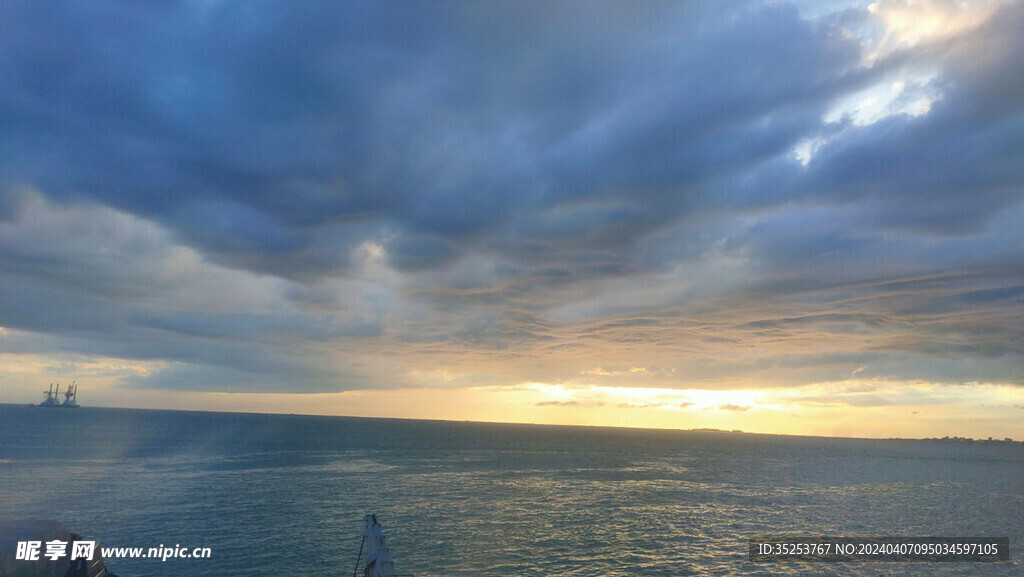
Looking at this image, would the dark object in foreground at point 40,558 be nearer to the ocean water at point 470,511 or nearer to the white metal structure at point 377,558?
the ocean water at point 470,511

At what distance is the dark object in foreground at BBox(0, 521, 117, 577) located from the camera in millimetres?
32281

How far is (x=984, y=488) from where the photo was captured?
12556cm

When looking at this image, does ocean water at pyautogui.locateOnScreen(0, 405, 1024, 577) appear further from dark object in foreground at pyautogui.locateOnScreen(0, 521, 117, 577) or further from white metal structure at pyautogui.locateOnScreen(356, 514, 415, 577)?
white metal structure at pyautogui.locateOnScreen(356, 514, 415, 577)

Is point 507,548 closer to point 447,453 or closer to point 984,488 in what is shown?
point 447,453

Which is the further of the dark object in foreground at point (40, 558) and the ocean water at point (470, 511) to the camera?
the ocean water at point (470, 511)

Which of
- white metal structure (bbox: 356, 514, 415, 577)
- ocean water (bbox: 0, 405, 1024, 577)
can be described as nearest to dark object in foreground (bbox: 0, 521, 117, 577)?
ocean water (bbox: 0, 405, 1024, 577)

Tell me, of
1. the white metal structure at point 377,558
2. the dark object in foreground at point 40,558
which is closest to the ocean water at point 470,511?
the dark object in foreground at point 40,558

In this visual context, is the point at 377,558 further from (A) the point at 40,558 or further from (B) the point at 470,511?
(B) the point at 470,511

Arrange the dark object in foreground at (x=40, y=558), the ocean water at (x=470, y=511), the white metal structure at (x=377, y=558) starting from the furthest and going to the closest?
the ocean water at (x=470, y=511) < the dark object in foreground at (x=40, y=558) < the white metal structure at (x=377, y=558)

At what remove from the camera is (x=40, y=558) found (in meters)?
33.8

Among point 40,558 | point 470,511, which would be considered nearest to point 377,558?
point 40,558

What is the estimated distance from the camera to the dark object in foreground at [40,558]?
106ft

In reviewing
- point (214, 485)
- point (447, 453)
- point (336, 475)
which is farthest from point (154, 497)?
point (447, 453)

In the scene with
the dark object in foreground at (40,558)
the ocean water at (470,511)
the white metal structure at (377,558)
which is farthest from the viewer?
the ocean water at (470,511)
